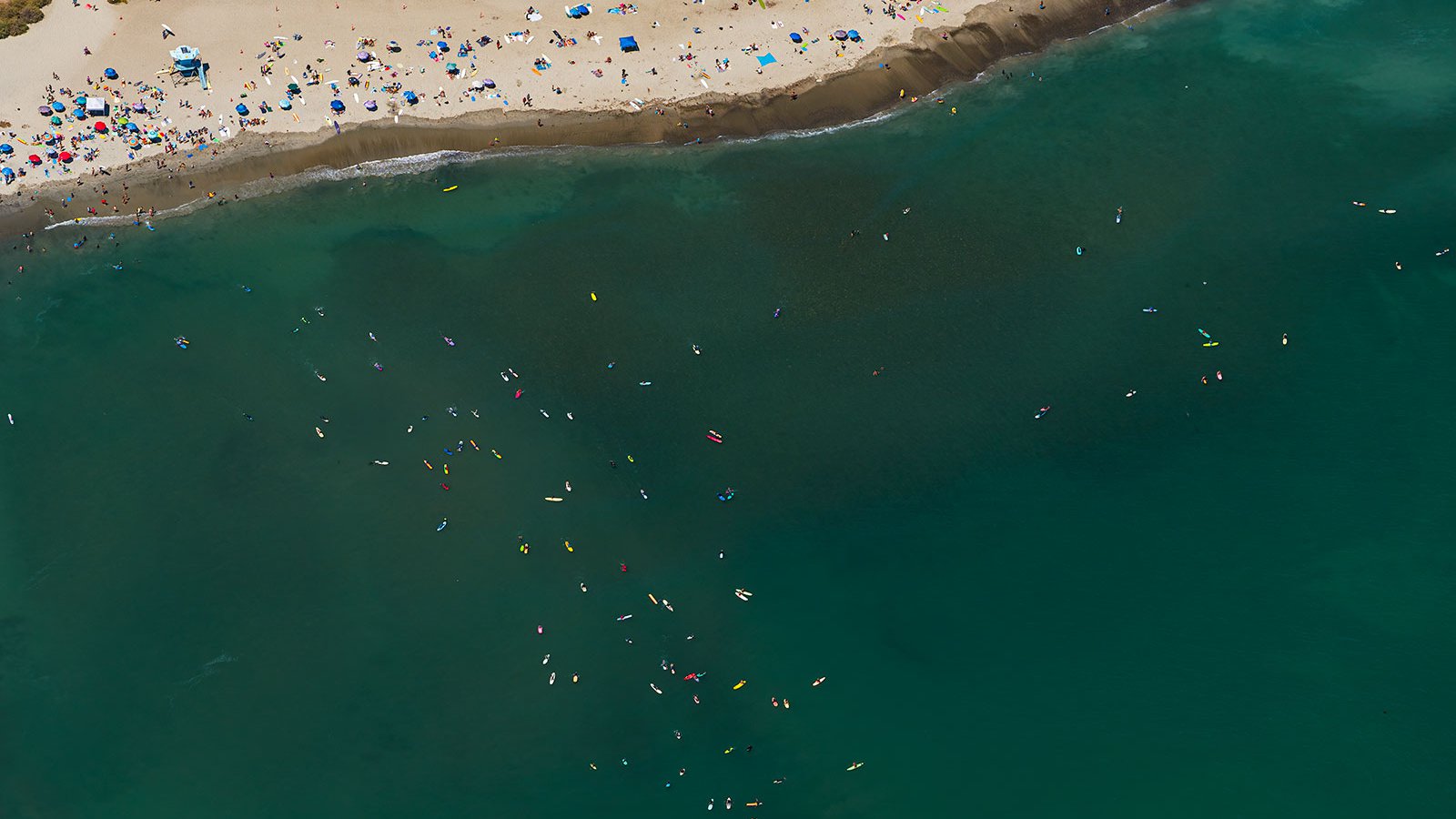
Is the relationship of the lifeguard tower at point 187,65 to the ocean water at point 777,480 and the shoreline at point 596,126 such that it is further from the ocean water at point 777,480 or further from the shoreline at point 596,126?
the ocean water at point 777,480

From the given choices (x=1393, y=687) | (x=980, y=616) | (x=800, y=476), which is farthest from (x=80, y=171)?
(x=1393, y=687)

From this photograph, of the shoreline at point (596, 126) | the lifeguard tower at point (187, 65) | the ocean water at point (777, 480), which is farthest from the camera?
the lifeguard tower at point (187, 65)

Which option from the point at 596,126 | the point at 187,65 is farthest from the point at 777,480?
the point at 187,65

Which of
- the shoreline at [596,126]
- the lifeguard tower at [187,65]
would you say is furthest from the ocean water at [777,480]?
the lifeguard tower at [187,65]

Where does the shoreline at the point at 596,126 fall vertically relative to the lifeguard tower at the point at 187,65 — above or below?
below

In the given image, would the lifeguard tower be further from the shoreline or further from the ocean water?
the ocean water

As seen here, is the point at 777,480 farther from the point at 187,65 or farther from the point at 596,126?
the point at 187,65
